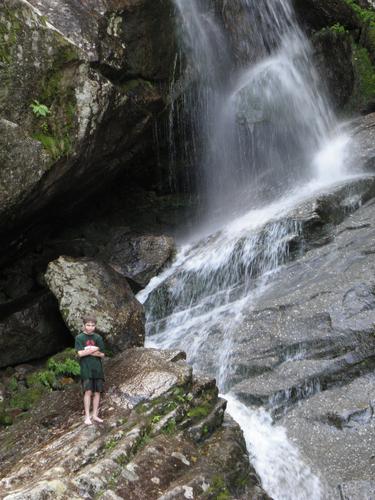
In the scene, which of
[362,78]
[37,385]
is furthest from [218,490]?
[362,78]

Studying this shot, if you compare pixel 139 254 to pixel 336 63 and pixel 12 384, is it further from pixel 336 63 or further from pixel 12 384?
pixel 336 63

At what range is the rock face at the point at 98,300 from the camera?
1008 cm

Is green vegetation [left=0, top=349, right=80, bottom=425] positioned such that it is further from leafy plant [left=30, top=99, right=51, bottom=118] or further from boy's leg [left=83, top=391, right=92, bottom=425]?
leafy plant [left=30, top=99, right=51, bottom=118]

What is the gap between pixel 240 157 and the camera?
17.0 m

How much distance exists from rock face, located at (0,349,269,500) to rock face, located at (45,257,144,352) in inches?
88.8

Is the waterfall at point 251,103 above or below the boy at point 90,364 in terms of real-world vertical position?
above

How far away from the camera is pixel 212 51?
16.3m

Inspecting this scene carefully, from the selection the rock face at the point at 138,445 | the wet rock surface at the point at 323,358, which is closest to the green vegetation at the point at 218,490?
the rock face at the point at 138,445

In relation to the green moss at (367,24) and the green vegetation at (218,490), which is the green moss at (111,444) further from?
the green moss at (367,24)

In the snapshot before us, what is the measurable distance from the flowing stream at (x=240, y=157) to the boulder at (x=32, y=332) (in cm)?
204

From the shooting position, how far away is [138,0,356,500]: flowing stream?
10922 millimetres

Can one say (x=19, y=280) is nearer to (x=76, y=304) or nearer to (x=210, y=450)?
(x=76, y=304)

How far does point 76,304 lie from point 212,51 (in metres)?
10.2

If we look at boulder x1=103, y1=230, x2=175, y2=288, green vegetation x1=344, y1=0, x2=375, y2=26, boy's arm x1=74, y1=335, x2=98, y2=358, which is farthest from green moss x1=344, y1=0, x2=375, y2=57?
boy's arm x1=74, y1=335, x2=98, y2=358
